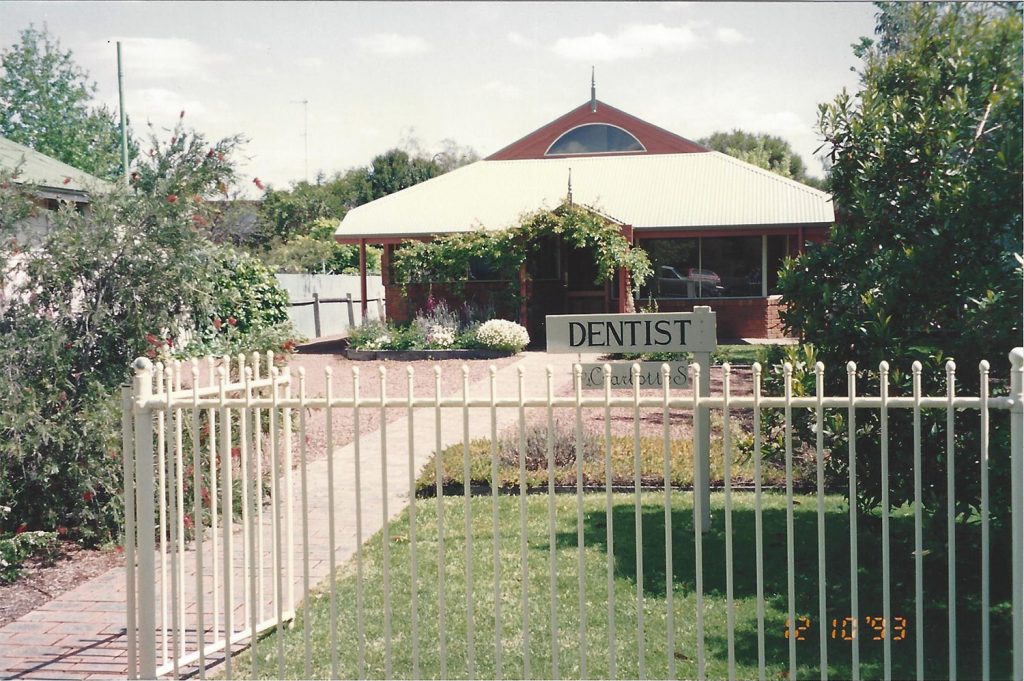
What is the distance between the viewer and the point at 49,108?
31172mm

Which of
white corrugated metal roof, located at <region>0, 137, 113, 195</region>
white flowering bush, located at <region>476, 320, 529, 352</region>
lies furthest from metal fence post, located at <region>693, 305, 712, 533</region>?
white flowering bush, located at <region>476, 320, 529, 352</region>

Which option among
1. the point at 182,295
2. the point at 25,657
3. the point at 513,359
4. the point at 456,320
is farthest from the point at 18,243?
the point at 456,320

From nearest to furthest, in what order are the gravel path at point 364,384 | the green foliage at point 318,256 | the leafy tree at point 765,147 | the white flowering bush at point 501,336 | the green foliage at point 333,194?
1. the gravel path at point 364,384
2. the white flowering bush at point 501,336
3. the green foliage at point 318,256
4. the green foliage at point 333,194
5. the leafy tree at point 765,147

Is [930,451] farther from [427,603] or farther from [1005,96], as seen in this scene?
[427,603]

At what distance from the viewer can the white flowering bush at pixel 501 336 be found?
64.8 ft

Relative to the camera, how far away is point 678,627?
18.4ft

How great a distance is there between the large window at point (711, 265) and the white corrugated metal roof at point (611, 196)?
81 centimetres

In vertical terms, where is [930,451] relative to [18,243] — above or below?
below

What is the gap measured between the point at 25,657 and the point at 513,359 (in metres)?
14.4

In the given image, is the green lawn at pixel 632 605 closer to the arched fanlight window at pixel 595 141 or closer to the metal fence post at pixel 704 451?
the metal fence post at pixel 704 451

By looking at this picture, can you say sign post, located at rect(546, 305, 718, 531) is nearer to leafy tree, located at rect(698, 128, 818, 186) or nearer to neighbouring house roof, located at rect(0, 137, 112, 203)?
neighbouring house roof, located at rect(0, 137, 112, 203)

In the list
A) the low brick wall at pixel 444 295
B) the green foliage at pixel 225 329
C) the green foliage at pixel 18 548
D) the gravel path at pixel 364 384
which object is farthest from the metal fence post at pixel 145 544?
the low brick wall at pixel 444 295

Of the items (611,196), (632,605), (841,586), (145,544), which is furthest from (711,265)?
(145,544)
